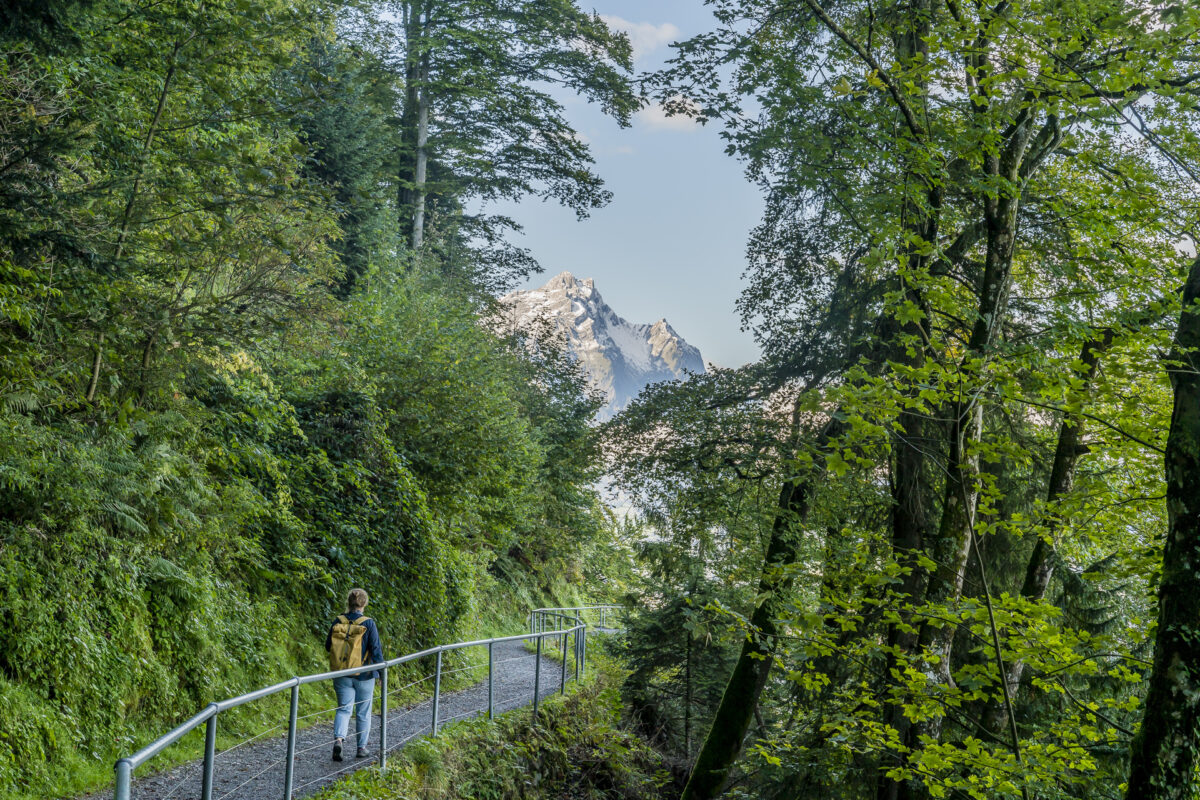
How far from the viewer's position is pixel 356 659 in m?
7.91

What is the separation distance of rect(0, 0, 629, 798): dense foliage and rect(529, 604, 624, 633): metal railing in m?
8.66

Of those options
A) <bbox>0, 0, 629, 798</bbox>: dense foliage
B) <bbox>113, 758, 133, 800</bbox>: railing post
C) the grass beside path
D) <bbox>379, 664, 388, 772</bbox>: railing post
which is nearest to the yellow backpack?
<bbox>379, 664, 388, 772</bbox>: railing post

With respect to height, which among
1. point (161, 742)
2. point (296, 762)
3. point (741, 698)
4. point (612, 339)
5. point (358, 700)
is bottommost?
point (741, 698)

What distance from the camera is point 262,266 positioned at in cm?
897

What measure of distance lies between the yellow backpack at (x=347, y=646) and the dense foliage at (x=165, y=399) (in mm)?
1407

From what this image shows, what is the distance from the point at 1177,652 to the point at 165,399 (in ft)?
29.4

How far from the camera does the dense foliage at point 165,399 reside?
6.42m

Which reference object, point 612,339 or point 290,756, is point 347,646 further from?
point 612,339

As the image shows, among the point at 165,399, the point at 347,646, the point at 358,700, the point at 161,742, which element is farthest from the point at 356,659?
the point at 161,742

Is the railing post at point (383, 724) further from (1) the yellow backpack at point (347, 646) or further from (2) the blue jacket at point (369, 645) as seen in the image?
(1) the yellow backpack at point (347, 646)

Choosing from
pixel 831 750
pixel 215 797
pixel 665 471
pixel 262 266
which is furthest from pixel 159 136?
pixel 831 750

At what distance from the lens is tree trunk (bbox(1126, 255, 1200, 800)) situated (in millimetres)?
4234

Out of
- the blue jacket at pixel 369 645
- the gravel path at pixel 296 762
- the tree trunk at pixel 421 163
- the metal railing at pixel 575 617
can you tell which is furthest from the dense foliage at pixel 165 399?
the tree trunk at pixel 421 163

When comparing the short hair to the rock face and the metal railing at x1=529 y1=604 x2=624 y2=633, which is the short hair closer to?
the metal railing at x1=529 y1=604 x2=624 y2=633
